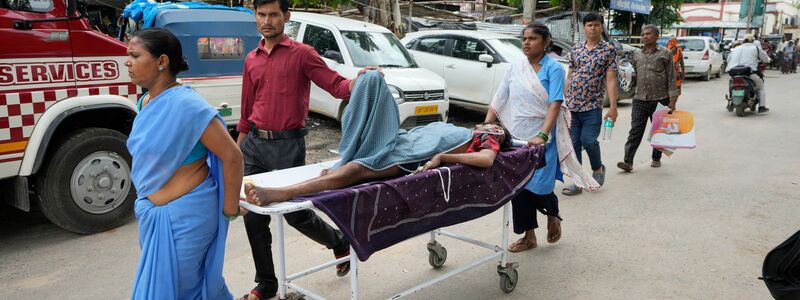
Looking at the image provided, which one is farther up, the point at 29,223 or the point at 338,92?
the point at 338,92

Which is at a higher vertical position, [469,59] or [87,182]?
[469,59]

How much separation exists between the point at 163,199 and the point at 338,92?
4.09 feet

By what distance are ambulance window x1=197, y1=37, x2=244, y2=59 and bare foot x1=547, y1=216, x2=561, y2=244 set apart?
11.4 ft

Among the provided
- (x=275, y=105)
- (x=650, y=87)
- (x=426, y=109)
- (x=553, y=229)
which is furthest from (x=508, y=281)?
(x=426, y=109)

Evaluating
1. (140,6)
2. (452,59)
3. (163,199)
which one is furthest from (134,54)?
(452,59)

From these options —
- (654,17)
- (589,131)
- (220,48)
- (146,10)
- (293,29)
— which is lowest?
(589,131)

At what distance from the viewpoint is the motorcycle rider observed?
37.1 ft

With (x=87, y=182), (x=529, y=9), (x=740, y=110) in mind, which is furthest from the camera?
(x=529, y=9)

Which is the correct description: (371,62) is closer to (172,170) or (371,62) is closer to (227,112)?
(227,112)

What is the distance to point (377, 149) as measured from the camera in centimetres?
295

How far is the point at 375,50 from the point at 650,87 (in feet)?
12.4

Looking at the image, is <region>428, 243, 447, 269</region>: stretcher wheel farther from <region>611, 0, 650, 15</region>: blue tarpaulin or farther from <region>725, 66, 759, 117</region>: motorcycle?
<region>611, 0, 650, 15</region>: blue tarpaulin

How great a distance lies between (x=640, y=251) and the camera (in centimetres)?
433

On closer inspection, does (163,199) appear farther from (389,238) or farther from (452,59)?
(452,59)
